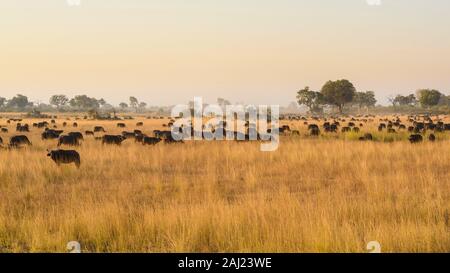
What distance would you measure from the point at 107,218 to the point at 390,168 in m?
10.9

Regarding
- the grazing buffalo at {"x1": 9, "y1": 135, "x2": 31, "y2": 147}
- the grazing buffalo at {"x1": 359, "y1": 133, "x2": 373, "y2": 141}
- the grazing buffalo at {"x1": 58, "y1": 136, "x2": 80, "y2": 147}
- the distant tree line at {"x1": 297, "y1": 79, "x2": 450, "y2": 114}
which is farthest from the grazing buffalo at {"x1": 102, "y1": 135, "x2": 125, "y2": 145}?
the distant tree line at {"x1": 297, "y1": 79, "x2": 450, "y2": 114}

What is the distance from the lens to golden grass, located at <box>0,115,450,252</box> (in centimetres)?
668

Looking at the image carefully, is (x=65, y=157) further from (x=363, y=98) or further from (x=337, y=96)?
(x=363, y=98)

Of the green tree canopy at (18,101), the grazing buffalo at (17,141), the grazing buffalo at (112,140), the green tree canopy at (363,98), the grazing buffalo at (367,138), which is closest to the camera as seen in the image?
the grazing buffalo at (17,141)

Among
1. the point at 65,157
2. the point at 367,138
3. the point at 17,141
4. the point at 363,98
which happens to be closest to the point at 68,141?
the point at 17,141

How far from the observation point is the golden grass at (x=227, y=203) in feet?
21.9

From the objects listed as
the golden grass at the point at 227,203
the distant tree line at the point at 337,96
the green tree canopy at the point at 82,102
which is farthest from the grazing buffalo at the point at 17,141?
the green tree canopy at the point at 82,102

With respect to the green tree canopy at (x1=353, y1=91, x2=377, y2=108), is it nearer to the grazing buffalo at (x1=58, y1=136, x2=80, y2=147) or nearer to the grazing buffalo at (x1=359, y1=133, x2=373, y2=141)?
the grazing buffalo at (x1=359, y1=133, x2=373, y2=141)

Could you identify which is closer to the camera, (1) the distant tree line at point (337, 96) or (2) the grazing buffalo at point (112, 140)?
(2) the grazing buffalo at point (112, 140)

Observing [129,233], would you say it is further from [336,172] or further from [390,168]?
[390,168]

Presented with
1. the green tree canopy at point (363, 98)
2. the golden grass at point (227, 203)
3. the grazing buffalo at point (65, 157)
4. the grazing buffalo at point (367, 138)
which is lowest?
the golden grass at point (227, 203)

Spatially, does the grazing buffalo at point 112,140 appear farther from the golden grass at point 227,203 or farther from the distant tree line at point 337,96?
the distant tree line at point 337,96
